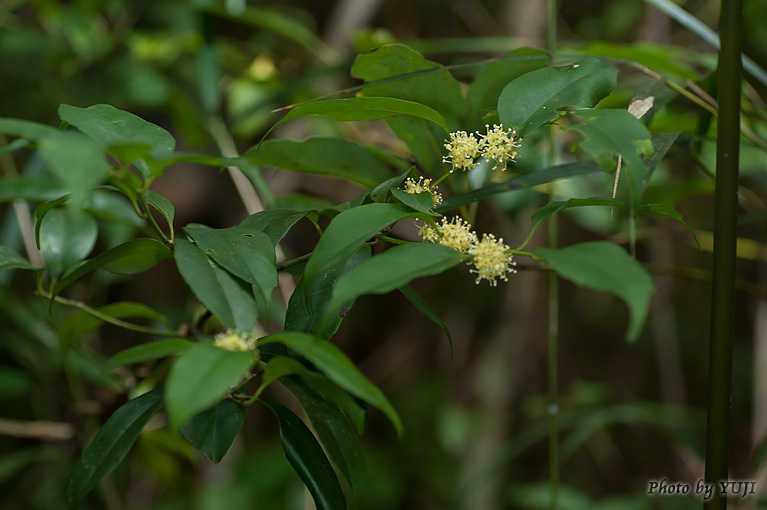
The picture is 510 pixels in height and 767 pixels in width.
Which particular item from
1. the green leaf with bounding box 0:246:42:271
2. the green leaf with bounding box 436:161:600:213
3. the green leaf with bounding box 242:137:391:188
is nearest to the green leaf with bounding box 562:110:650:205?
the green leaf with bounding box 436:161:600:213

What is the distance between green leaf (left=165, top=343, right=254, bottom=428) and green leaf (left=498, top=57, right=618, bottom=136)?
235 mm

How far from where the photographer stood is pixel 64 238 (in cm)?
55

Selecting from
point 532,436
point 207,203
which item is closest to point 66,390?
point 207,203

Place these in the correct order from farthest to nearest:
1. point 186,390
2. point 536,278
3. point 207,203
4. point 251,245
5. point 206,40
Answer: point 207,203 < point 536,278 < point 206,40 < point 251,245 < point 186,390

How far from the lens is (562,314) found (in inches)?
70.9

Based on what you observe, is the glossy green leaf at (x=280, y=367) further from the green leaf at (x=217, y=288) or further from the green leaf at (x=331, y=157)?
the green leaf at (x=331, y=157)

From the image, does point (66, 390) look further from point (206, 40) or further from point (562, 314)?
point (562, 314)

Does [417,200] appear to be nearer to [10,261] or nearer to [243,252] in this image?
[243,252]

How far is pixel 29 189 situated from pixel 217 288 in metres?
0.44

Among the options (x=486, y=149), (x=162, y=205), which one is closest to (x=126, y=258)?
(x=162, y=205)

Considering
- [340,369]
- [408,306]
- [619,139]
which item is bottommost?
[408,306]

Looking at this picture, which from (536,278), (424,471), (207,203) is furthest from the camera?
(207,203)

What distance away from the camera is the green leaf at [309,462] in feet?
1.21

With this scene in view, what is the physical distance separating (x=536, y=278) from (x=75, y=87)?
3.49 ft
